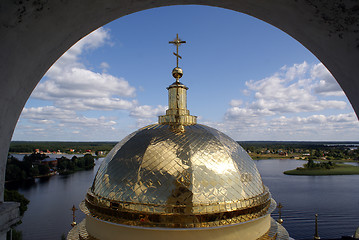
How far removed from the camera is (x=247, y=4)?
2088mm

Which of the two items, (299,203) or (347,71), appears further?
(299,203)

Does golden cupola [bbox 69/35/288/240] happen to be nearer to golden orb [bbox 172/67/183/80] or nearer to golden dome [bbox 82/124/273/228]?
golden dome [bbox 82/124/273/228]

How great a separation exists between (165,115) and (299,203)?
25.1m

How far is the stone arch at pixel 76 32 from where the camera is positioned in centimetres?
158

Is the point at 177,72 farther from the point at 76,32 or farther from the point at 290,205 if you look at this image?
the point at 290,205

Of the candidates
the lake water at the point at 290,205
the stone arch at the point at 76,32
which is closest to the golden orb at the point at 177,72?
A: the stone arch at the point at 76,32

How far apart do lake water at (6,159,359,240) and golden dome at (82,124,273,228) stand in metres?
15.6

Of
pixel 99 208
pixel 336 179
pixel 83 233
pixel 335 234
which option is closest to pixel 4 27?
pixel 99 208

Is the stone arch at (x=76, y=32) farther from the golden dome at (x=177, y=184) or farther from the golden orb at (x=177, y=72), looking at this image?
the golden orb at (x=177, y=72)

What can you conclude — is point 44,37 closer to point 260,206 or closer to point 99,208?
point 99,208

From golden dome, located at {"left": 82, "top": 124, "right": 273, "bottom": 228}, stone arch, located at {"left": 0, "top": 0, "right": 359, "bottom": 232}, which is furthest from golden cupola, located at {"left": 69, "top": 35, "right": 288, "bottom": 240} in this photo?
stone arch, located at {"left": 0, "top": 0, "right": 359, "bottom": 232}

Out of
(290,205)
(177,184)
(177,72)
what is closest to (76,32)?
(177,184)

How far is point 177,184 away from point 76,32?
3042mm

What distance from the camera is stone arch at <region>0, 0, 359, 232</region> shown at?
1.58 metres
